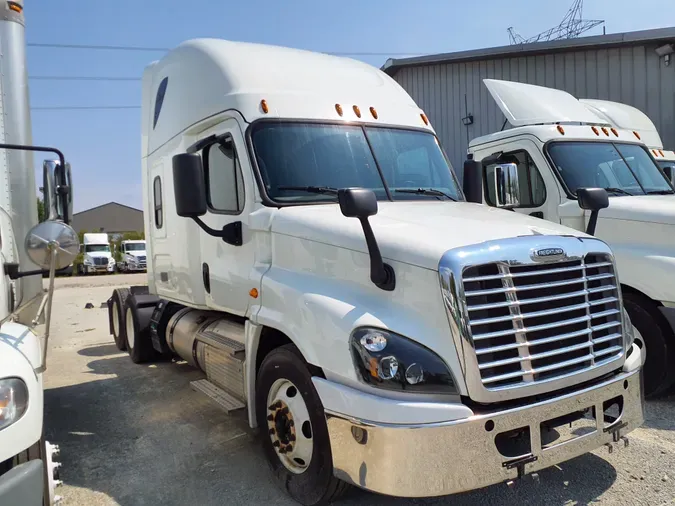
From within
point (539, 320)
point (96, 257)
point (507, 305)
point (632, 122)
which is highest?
point (632, 122)

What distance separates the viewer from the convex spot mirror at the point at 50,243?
3082 millimetres

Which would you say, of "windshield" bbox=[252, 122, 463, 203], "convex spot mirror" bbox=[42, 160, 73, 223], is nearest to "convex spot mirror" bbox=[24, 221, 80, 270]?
"convex spot mirror" bbox=[42, 160, 73, 223]

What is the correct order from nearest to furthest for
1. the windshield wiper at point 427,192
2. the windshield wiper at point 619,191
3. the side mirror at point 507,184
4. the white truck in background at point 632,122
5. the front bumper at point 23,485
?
the front bumper at point 23,485 → the windshield wiper at point 427,192 → the side mirror at point 507,184 → the windshield wiper at point 619,191 → the white truck in background at point 632,122

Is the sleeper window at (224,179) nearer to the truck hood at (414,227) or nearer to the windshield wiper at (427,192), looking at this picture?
the truck hood at (414,227)

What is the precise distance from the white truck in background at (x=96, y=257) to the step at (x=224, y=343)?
32.2m

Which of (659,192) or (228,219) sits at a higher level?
(659,192)

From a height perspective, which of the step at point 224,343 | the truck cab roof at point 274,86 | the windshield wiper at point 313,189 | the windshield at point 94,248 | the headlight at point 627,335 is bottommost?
the step at point 224,343

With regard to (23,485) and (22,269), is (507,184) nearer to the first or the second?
(22,269)

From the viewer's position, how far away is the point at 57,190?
11.9ft

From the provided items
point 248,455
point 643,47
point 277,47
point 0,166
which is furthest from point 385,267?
point 643,47

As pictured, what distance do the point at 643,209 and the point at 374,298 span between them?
3577mm

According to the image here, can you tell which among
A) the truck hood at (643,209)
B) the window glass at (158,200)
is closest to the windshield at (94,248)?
the window glass at (158,200)

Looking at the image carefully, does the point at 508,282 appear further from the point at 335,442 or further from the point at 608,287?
the point at 335,442

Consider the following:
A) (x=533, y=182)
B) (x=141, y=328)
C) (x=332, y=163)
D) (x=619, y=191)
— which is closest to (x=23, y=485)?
(x=332, y=163)
